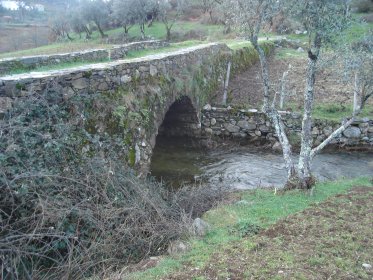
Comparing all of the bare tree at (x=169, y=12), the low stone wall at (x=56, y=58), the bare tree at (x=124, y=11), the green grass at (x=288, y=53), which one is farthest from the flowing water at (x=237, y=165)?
the bare tree at (x=124, y=11)

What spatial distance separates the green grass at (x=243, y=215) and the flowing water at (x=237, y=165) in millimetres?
2410

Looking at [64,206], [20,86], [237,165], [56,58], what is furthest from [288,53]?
[64,206]

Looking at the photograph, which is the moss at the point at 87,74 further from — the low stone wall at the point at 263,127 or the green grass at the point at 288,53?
the green grass at the point at 288,53

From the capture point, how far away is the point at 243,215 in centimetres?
822

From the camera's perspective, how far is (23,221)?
6.07 meters

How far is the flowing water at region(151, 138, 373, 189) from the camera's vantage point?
12922 mm

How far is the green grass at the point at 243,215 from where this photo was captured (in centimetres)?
622

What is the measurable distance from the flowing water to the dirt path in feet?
13.8

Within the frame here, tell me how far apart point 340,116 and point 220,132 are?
5170mm

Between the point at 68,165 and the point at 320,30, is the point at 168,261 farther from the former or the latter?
the point at 320,30

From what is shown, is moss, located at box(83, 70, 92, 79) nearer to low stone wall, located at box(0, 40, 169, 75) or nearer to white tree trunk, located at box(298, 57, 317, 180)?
white tree trunk, located at box(298, 57, 317, 180)

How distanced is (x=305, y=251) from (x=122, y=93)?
19.7ft

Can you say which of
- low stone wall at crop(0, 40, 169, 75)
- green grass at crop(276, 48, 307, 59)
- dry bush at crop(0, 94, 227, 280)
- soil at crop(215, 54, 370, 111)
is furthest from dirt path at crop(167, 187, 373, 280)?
green grass at crop(276, 48, 307, 59)

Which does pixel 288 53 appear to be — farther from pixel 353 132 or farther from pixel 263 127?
pixel 353 132
